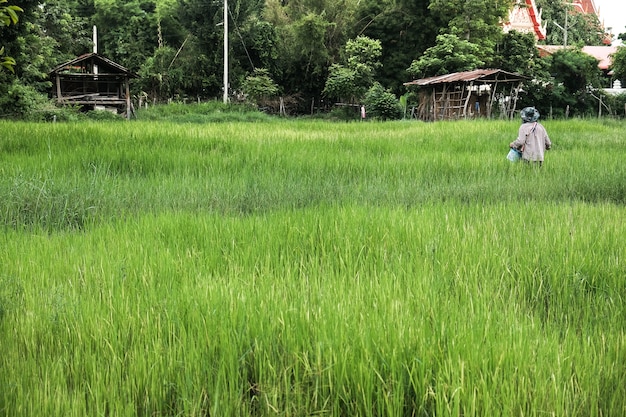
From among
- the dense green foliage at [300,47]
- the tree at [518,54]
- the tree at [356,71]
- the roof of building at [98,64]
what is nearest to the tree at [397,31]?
the dense green foliage at [300,47]

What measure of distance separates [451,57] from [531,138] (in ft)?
69.8

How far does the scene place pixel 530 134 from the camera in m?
6.99

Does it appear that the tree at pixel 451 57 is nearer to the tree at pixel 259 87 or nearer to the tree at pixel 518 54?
the tree at pixel 518 54

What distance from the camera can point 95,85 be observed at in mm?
26312

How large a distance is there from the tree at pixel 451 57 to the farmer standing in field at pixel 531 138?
20849 millimetres

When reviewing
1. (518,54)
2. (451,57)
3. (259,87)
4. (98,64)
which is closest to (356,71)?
(451,57)

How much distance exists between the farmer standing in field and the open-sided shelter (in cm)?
2091

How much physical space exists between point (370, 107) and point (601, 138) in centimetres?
1612

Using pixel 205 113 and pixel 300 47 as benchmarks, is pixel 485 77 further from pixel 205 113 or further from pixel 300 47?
pixel 205 113

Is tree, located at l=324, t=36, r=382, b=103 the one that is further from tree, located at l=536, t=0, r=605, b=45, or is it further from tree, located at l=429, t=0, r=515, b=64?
tree, located at l=536, t=0, r=605, b=45

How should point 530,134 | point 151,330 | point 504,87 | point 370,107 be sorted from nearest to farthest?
point 151,330, point 530,134, point 504,87, point 370,107

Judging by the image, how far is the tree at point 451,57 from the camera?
26.9 metres

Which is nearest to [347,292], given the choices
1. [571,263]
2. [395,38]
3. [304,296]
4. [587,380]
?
[304,296]

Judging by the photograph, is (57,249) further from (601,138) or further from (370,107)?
(370,107)
